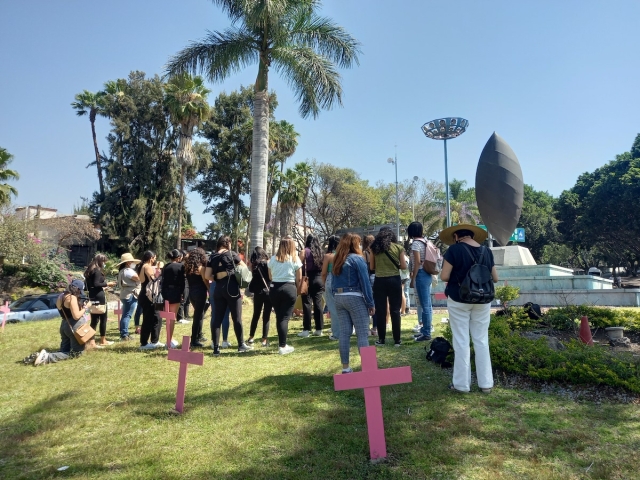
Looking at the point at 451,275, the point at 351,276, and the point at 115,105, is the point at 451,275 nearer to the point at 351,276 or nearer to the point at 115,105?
the point at 351,276

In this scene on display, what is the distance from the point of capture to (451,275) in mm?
4406

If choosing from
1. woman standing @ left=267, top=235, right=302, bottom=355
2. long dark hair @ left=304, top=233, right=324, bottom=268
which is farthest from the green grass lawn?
long dark hair @ left=304, top=233, right=324, bottom=268

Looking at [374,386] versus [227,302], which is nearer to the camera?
[374,386]

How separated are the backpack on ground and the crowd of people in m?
0.02

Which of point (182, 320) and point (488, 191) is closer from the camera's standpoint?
point (488, 191)

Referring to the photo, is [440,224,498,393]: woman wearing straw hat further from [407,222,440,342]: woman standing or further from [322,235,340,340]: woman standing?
[322,235,340,340]: woman standing

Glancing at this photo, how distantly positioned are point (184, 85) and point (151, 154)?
8.35m

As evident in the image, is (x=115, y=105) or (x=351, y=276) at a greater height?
(x=115, y=105)

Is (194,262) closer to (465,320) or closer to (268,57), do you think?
(465,320)

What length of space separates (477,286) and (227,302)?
3.68 metres

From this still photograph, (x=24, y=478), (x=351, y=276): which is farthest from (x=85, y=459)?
(x=351, y=276)

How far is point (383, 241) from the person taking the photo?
614 cm

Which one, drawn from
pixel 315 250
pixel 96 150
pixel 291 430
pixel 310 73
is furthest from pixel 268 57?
pixel 96 150

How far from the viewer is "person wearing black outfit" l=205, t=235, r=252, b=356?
251 inches
